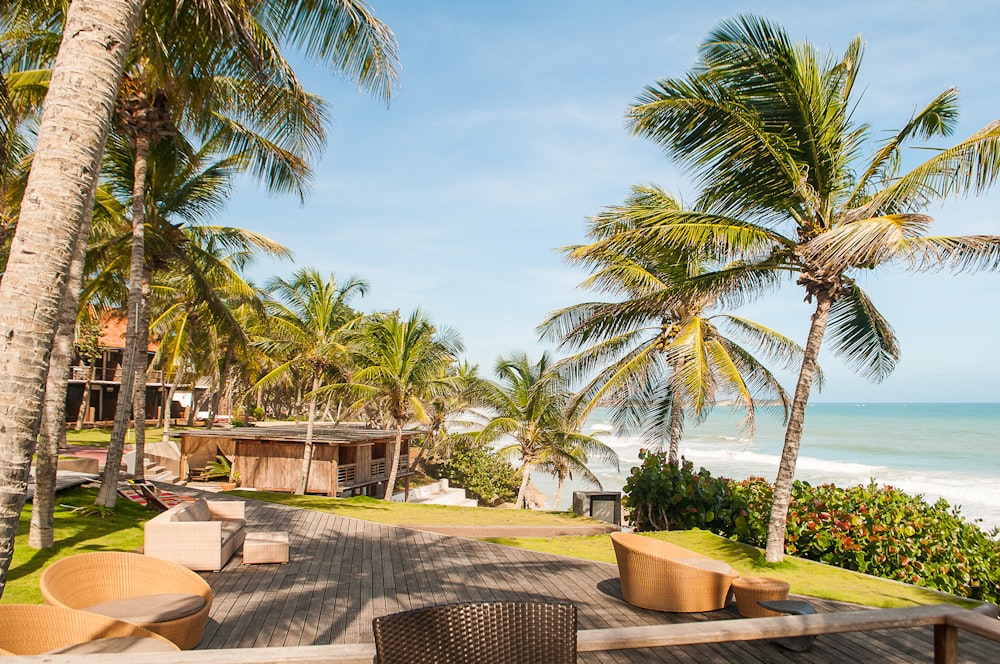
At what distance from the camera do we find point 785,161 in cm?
887

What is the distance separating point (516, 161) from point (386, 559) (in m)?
10.8

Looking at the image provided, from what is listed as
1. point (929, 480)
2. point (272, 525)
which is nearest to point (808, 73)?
point (272, 525)

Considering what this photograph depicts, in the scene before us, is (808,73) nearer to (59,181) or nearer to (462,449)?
(59,181)

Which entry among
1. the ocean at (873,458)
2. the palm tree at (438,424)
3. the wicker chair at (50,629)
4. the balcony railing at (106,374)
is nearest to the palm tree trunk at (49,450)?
the wicker chair at (50,629)

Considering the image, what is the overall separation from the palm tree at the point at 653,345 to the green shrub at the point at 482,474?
56.5 feet

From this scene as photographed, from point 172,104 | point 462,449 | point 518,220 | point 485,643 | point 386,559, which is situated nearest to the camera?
point 485,643

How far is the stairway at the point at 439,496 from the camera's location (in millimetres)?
27750

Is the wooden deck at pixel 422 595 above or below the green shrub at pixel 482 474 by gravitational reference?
above

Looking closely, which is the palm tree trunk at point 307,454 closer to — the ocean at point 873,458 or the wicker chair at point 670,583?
the ocean at point 873,458

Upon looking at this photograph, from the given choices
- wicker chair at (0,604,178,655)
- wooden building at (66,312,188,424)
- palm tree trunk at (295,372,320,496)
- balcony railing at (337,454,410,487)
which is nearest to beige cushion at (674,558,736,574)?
wicker chair at (0,604,178,655)

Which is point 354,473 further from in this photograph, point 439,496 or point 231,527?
point 231,527

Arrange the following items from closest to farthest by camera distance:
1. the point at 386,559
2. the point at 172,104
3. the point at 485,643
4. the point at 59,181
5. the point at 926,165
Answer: the point at 485,643
the point at 59,181
the point at 926,165
the point at 386,559
the point at 172,104

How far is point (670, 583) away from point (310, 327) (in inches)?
760

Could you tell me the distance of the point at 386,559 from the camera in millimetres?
8602
